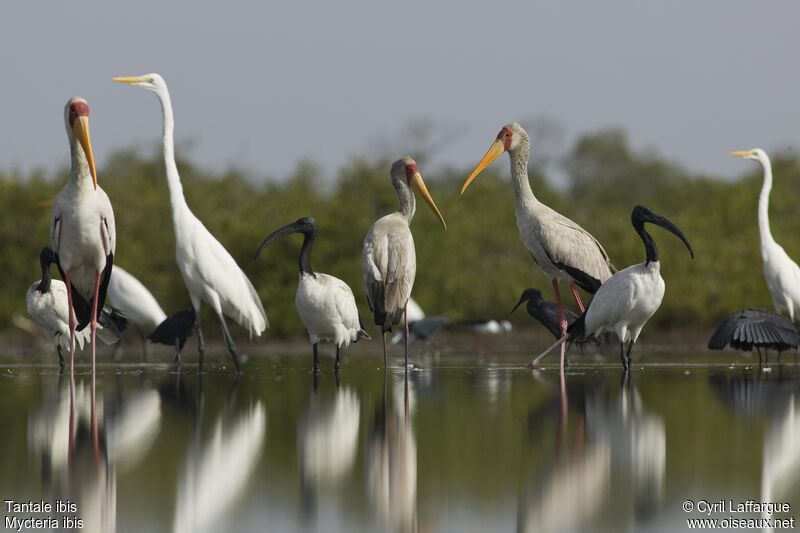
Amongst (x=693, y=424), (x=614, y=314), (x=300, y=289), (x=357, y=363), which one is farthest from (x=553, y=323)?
(x=693, y=424)

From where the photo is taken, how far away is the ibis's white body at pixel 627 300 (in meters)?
11.3

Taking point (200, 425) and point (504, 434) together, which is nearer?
point (504, 434)

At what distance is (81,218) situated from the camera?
10.8 meters

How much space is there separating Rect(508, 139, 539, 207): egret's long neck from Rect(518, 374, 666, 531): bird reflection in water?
4.94m

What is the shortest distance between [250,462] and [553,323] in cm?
928

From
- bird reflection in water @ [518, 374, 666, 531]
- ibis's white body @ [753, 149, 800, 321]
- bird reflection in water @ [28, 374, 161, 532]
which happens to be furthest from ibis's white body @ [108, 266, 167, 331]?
bird reflection in water @ [518, 374, 666, 531]

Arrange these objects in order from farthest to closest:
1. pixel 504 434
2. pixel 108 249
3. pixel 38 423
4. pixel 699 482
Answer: pixel 108 249, pixel 38 423, pixel 504 434, pixel 699 482

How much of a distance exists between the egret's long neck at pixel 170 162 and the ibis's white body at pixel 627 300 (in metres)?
4.07

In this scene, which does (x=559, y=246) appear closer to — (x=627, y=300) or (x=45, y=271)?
(x=627, y=300)

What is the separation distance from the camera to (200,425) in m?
7.59

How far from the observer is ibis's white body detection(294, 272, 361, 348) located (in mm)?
11438

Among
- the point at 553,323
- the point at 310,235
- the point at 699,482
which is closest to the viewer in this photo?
the point at 699,482

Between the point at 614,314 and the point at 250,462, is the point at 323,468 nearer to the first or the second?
the point at 250,462

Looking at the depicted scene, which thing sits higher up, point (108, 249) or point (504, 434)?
point (108, 249)
